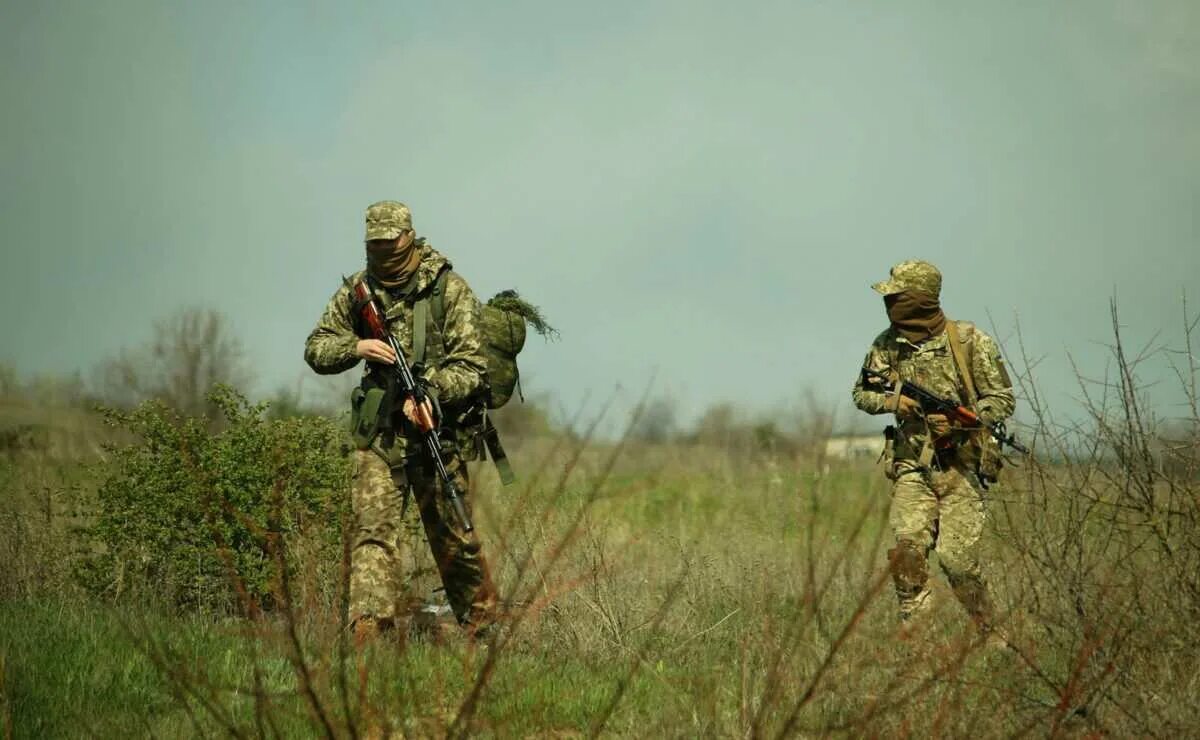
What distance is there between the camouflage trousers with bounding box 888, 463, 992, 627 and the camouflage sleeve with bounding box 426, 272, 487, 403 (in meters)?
2.42

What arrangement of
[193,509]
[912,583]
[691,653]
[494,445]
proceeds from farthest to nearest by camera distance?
[193,509] → [912,583] → [494,445] → [691,653]

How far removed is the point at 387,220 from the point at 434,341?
65 cm

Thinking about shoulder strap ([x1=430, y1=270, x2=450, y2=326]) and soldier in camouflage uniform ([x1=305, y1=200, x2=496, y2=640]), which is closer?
soldier in camouflage uniform ([x1=305, y1=200, x2=496, y2=640])

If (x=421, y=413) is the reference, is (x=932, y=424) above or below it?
below

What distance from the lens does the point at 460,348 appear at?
6.34m

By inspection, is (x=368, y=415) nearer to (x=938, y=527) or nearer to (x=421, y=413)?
(x=421, y=413)

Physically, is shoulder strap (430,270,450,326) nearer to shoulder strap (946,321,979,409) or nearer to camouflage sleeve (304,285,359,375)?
camouflage sleeve (304,285,359,375)

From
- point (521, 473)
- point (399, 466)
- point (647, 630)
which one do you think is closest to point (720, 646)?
point (647, 630)

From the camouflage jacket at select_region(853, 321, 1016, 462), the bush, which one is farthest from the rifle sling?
the camouflage jacket at select_region(853, 321, 1016, 462)

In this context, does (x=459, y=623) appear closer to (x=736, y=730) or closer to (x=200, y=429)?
(x=200, y=429)

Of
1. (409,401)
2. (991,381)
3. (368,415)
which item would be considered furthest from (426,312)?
(991,381)

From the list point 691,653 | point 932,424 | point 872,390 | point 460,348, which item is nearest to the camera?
point 691,653

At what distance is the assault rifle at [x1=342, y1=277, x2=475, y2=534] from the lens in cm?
612

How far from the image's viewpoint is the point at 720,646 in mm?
6082
